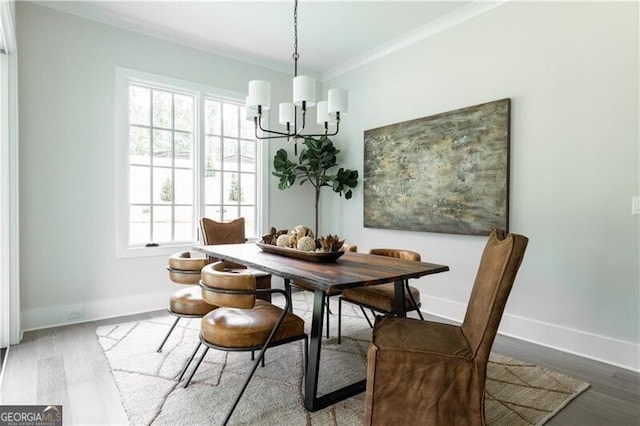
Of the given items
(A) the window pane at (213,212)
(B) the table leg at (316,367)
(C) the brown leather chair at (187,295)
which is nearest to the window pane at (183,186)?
(A) the window pane at (213,212)

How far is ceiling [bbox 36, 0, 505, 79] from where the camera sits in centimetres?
325

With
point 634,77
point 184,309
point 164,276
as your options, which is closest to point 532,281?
point 634,77

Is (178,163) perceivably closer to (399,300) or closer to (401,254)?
Result: (401,254)

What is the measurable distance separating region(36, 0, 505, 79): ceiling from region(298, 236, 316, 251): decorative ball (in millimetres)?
2195

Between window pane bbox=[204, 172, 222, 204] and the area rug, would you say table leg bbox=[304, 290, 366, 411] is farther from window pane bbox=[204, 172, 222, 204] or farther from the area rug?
window pane bbox=[204, 172, 222, 204]

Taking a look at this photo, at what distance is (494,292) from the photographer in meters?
1.50

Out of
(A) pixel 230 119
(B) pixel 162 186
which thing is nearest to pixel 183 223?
(B) pixel 162 186

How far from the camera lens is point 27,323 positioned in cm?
311

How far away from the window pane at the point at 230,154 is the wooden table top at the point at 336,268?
1.91m

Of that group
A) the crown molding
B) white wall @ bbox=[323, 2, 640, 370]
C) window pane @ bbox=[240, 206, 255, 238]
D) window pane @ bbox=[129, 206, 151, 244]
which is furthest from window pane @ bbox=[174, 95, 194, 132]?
white wall @ bbox=[323, 2, 640, 370]

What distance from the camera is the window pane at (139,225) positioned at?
12.1 feet

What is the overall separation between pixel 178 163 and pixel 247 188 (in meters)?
0.89

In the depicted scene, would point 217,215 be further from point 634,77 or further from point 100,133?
point 634,77

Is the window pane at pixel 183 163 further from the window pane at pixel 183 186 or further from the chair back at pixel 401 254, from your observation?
the chair back at pixel 401 254
